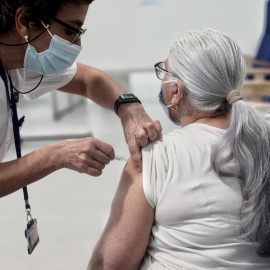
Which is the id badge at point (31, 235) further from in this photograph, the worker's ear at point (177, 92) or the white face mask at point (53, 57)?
the worker's ear at point (177, 92)

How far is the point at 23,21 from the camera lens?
1.28m

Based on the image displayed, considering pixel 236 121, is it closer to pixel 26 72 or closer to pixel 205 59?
pixel 205 59

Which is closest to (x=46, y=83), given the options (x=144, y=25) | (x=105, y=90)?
(x=105, y=90)

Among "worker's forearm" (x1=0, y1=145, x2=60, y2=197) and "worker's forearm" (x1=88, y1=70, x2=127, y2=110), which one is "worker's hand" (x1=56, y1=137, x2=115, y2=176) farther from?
"worker's forearm" (x1=88, y1=70, x2=127, y2=110)

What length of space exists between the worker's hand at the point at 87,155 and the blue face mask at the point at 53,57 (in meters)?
0.34

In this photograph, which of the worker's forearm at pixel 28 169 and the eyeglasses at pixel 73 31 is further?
the eyeglasses at pixel 73 31

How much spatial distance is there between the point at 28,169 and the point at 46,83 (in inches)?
21.8

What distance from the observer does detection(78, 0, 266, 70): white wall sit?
509 cm

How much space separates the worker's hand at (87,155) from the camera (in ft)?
3.89

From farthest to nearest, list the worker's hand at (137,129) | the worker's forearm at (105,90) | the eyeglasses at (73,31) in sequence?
the worker's forearm at (105,90), the eyeglasses at (73,31), the worker's hand at (137,129)

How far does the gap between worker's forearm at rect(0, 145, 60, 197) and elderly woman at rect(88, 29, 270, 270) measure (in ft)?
0.69

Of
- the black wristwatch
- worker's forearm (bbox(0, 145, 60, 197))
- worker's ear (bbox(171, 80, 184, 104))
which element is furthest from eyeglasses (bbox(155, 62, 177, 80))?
worker's forearm (bbox(0, 145, 60, 197))

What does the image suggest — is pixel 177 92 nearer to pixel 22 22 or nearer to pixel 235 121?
pixel 235 121

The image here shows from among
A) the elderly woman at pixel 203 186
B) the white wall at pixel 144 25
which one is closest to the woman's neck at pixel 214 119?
the elderly woman at pixel 203 186
